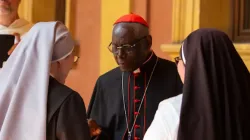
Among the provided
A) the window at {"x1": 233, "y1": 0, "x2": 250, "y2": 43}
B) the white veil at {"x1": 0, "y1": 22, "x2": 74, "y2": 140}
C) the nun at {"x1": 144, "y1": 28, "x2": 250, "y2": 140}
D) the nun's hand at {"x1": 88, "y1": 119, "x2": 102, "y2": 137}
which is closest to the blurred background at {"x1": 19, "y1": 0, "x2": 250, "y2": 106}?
the window at {"x1": 233, "y1": 0, "x2": 250, "y2": 43}

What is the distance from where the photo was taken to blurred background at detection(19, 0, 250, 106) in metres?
3.71

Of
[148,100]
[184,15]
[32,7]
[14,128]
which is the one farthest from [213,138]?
[32,7]

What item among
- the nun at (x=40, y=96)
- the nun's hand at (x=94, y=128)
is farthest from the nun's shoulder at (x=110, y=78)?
the nun at (x=40, y=96)

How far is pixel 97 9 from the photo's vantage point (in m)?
4.42

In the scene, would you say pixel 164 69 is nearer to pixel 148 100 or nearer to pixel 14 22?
pixel 148 100

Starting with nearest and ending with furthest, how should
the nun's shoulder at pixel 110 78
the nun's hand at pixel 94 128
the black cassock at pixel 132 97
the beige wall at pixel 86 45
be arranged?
the nun's hand at pixel 94 128 → the black cassock at pixel 132 97 → the nun's shoulder at pixel 110 78 → the beige wall at pixel 86 45

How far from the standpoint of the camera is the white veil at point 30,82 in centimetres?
219

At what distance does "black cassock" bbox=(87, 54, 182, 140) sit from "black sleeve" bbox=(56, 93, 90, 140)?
0.70m

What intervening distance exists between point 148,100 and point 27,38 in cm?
99

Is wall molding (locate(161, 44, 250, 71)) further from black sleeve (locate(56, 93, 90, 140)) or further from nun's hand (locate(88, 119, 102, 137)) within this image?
black sleeve (locate(56, 93, 90, 140))

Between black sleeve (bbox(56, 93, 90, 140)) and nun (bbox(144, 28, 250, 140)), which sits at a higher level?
nun (bbox(144, 28, 250, 140))

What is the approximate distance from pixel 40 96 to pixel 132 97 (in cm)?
97

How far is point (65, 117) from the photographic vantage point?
2.15 metres

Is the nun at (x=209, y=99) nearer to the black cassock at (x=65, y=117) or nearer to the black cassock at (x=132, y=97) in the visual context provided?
the black cassock at (x=65, y=117)
